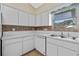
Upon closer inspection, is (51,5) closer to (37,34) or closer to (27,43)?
(37,34)

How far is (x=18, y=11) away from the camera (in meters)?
0.77

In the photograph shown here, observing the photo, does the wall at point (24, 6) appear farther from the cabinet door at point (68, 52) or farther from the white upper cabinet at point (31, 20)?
the cabinet door at point (68, 52)

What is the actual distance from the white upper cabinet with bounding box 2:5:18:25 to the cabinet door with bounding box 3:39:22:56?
177 mm

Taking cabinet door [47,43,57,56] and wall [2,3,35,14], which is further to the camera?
cabinet door [47,43,57,56]

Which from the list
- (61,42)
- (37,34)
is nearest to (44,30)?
(37,34)

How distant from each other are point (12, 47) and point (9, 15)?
0.31m

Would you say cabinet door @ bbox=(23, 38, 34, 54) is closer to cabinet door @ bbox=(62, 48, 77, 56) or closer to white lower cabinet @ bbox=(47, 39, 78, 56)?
white lower cabinet @ bbox=(47, 39, 78, 56)

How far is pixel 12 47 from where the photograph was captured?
78 cm

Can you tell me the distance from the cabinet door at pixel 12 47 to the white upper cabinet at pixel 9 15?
0.18m

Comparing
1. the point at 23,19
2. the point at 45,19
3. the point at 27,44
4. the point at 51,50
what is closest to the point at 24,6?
the point at 23,19

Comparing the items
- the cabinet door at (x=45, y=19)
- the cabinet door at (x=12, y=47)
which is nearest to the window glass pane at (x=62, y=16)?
the cabinet door at (x=45, y=19)

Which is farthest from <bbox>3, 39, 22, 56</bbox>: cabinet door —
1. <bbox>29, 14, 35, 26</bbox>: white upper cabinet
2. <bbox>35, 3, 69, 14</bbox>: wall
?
<bbox>35, 3, 69, 14</bbox>: wall

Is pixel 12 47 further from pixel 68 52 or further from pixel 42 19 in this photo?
pixel 68 52

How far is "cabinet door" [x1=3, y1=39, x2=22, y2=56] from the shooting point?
2.43ft
